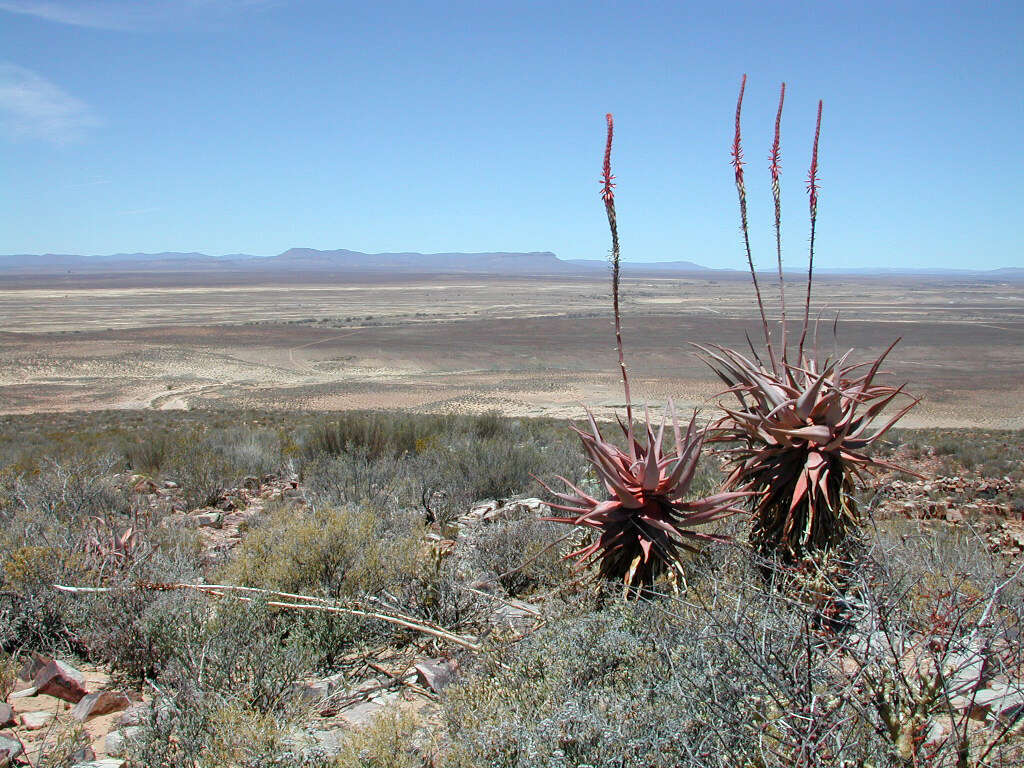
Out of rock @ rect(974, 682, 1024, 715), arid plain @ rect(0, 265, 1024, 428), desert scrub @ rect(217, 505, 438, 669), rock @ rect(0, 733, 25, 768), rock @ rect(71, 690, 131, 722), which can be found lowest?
arid plain @ rect(0, 265, 1024, 428)

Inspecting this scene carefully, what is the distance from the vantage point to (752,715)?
2359 millimetres

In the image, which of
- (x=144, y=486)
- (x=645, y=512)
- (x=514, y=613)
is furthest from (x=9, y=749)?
(x=144, y=486)

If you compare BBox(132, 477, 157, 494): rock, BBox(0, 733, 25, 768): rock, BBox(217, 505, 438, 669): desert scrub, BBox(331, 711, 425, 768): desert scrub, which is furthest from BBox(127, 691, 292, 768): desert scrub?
BBox(132, 477, 157, 494): rock

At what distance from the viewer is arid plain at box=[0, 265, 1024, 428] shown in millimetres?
26297

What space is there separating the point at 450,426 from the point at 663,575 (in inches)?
388

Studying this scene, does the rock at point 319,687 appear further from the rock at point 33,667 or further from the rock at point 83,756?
the rock at point 33,667

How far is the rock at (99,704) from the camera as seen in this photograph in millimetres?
3550

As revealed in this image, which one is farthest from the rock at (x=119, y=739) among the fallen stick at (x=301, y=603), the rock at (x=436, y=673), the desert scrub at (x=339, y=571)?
the rock at (x=436, y=673)

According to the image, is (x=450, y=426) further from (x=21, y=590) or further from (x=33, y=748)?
(x=33, y=748)

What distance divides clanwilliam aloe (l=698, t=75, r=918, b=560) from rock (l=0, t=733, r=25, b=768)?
11.7 feet

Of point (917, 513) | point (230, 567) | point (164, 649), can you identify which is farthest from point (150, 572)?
point (917, 513)

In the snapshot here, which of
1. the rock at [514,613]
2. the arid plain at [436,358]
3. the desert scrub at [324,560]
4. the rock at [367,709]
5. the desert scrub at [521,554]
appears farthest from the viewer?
the arid plain at [436,358]

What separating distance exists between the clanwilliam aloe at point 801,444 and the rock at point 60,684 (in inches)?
141

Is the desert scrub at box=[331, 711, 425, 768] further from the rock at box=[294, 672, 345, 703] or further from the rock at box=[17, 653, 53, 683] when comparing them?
the rock at box=[17, 653, 53, 683]
